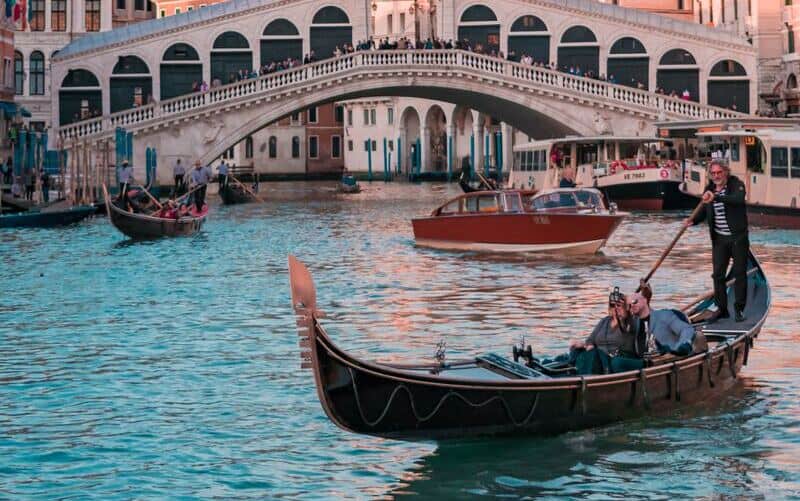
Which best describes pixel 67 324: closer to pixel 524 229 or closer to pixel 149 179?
pixel 524 229

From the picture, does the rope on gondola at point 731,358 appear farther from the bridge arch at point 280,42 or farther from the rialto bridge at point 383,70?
the bridge arch at point 280,42

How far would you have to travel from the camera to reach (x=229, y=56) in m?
46.0

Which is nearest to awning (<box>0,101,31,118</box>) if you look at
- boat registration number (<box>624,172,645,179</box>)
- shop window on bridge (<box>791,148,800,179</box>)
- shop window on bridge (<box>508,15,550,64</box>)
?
shop window on bridge (<box>508,15,550,64</box>)

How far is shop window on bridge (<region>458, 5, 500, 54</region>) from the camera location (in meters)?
46.2

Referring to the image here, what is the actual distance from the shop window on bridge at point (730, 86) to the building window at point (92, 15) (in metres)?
19.1

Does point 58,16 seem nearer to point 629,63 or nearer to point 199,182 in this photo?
point 629,63

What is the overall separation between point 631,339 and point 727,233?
7.43 feet

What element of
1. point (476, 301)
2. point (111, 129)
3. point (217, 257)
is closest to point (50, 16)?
point (111, 129)

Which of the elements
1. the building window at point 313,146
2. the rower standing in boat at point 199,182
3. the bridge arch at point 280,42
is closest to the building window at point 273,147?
the building window at point 313,146

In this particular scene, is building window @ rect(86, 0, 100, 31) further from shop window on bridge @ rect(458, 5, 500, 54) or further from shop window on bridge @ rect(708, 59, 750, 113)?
shop window on bridge @ rect(708, 59, 750, 113)

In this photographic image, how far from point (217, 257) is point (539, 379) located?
14.4m

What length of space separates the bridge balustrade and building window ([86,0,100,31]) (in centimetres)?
1065

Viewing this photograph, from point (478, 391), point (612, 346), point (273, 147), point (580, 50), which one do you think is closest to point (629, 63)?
point (580, 50)

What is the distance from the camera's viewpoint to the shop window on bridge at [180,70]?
149 ft
